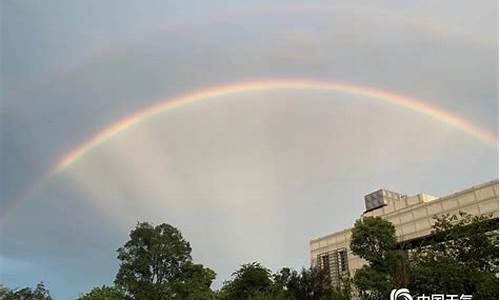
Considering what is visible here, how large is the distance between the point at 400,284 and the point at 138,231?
22.6 meters

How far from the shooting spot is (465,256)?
59.2 ft

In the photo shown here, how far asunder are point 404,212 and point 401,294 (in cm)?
2216

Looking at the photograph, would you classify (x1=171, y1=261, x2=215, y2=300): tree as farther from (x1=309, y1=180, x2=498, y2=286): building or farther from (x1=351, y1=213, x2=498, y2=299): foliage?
(x1=351, y1=213, x2=498, y2=299): foliage

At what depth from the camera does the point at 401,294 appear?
15.8m

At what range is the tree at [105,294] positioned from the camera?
90.3ft

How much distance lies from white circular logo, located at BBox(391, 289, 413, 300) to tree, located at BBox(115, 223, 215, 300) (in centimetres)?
Result: 1699

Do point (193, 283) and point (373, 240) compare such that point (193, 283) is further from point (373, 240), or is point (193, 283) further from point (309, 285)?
point (373, 240)

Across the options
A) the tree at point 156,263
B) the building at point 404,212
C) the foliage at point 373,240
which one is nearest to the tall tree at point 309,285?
the foliage at point 373,240

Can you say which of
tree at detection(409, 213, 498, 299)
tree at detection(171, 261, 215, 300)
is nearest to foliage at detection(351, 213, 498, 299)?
tree at detection(409, 213, 498, 299)

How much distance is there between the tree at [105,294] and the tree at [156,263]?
1318 millimetres

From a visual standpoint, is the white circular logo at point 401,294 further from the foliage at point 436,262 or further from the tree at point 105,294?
the tree at point 105,294

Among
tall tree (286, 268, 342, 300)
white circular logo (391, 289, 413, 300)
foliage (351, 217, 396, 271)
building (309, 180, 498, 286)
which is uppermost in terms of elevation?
building (309, 180, 498, 286)

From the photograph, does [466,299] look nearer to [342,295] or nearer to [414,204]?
[342,295]

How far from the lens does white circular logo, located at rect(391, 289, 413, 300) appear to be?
15.3 metres
